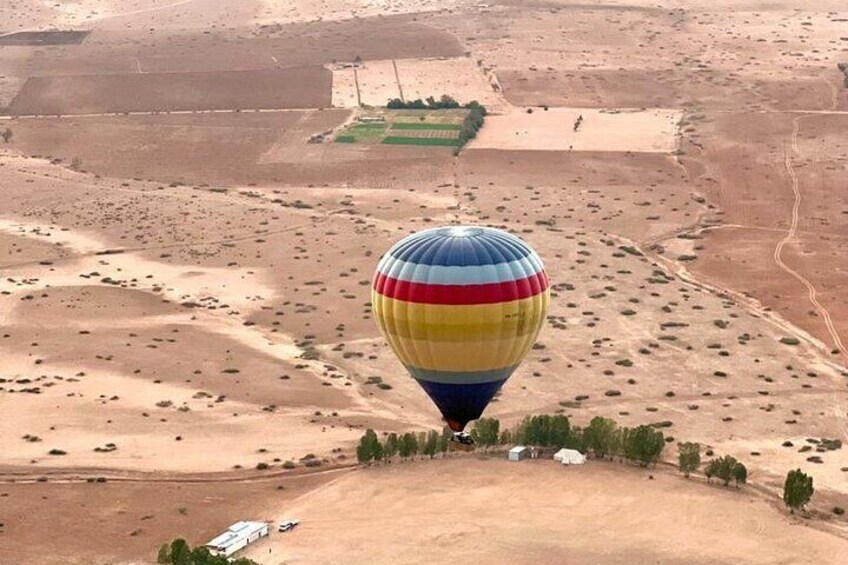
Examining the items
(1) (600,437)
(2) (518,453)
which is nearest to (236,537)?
(2) (518,453)

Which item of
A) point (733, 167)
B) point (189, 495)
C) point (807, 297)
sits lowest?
point (189, 495)

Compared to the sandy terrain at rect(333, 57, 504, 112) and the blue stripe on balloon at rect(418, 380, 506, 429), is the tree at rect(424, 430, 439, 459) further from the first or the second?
the sandy terrain at rect(333, 57, 504, 112)

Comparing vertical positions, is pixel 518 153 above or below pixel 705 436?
above

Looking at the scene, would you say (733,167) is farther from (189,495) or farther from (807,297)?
(189,495)

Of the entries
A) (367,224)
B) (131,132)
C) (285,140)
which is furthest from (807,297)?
(131,132)

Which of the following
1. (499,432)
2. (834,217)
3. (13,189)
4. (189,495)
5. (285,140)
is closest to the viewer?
(189,495)

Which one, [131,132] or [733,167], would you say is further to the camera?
[131,132]

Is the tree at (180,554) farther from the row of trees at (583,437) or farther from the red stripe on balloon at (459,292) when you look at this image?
the row of trees at (583,437)
